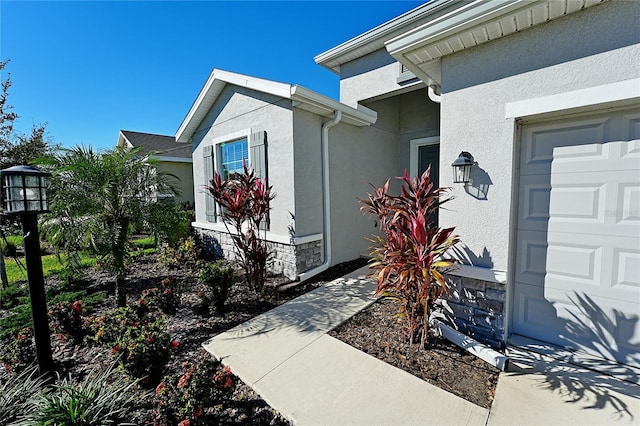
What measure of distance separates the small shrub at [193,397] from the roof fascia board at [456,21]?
434 centimetres

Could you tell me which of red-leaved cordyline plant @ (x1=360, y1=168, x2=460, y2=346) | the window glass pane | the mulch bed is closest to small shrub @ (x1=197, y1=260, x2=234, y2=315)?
the mulch bed

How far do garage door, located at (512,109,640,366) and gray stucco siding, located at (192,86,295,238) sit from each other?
4.25 meters

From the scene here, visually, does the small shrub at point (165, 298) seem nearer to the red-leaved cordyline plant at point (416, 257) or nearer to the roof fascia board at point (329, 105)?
the red-leaved cordyline plant at point (416, 257)

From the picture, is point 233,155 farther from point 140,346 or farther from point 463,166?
point 463,166

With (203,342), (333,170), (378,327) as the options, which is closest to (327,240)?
(333,170)

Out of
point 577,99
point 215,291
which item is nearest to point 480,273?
point 577,99

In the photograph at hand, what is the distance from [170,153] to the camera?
53.1ft

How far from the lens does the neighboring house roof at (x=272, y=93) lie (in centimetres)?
555

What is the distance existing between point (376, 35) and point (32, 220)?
26.5ft

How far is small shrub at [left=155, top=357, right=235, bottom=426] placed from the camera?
2.20m

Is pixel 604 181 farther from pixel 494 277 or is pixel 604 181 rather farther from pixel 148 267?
pixel 148 267

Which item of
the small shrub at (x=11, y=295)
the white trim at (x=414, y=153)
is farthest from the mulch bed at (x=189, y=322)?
the white trim at (x=414, y=153)

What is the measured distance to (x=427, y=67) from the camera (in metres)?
3.92

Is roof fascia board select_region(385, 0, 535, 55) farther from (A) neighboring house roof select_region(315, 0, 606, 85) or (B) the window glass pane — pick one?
(B) the window glass pane
